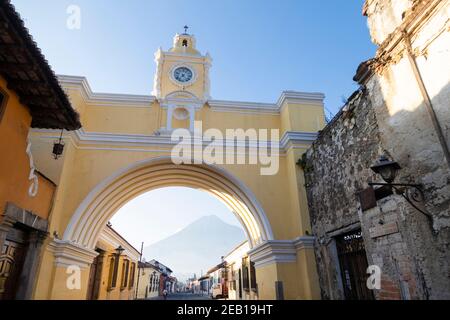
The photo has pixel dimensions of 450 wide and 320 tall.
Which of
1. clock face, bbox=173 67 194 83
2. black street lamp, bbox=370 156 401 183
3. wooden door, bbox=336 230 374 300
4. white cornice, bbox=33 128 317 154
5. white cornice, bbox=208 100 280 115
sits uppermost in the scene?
clock face, bbox=173 67 194 83

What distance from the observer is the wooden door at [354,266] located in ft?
17.5

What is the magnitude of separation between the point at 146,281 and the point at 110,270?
16.1 meters

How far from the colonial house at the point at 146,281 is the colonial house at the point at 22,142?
20400 millimetres

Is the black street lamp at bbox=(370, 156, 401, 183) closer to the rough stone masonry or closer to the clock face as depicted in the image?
the rough stone masonry

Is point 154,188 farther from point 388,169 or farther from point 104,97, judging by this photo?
point 388,169

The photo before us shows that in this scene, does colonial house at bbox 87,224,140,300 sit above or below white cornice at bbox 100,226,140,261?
below

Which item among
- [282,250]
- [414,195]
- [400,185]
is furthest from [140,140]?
[414,195]

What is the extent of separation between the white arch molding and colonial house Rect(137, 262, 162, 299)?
17720mm

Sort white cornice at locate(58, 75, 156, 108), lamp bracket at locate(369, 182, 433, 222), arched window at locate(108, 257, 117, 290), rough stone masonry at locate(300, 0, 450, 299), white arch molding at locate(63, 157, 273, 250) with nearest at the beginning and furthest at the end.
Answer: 1. rough stone masonry at locate(300, 0, 450, 299)
2. lamp bracket at locate(369, 182, 433, 222)
3. white arch molding at locate(63, 157, 273, 250)
4. white cornice at locate(58, 75, 156, 108)
5. arched window at locate(108, 257, 117, 290)

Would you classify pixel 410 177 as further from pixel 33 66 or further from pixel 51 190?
pixel 51 190

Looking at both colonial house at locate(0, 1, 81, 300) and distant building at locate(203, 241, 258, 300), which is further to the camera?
distant building at locate(203, 241, 258, 300)

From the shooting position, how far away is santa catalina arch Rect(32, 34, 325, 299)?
24.5 ft

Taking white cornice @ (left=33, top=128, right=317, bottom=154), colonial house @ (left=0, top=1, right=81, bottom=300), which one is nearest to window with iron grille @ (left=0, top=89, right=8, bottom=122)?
colonial house @ (left=0, top=1, right=81, bottom=300)

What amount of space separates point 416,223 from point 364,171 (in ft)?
5.49
